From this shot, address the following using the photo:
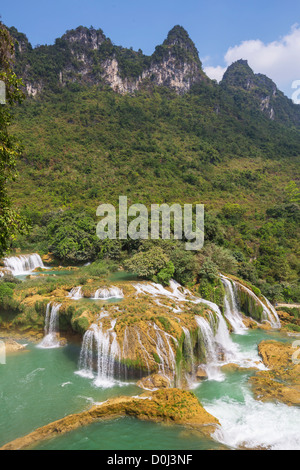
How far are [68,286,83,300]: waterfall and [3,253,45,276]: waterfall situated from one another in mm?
10383

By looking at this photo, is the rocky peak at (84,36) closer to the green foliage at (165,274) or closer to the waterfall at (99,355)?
the green foliage at (165,274)

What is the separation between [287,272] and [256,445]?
2069 cm

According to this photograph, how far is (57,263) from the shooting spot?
28031 millimetres

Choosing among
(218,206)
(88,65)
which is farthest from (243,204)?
(88,65)

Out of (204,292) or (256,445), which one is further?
(204,292)

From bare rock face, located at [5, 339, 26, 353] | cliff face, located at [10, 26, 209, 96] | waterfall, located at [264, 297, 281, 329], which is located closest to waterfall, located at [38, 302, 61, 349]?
bare rock face, located at [5, 339, 26, 353]

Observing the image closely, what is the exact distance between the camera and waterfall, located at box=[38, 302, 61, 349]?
14.0 metres

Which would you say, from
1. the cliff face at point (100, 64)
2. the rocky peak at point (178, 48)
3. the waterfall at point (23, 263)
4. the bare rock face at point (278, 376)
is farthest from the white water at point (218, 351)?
the rocky peak at point (178, 48)

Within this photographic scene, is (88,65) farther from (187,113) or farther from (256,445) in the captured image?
(256,445)

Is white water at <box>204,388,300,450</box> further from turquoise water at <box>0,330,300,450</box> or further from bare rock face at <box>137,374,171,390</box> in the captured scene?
bare rock face at <box>137,374,171,390</box>

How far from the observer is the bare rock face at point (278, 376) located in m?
10.3

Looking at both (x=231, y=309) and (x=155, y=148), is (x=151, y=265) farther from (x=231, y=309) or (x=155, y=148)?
(x=155, y=148)

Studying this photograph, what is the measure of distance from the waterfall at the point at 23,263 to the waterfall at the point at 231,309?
18.3 meters

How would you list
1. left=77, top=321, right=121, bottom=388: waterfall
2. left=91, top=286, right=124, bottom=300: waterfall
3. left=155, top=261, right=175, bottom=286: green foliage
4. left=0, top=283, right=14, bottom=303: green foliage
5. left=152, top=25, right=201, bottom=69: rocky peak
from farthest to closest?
left=152, top=25, right=201, bottom=69: rocky peak → left=155, top=261, right=175, bottom=286: green foliage → left=91, top=286, right=124, bottom=300: waterfall → left=0, top=283, right=14, bottom=303: green foliage → left=77, top=321, right=121, bottom=388: waterfall
